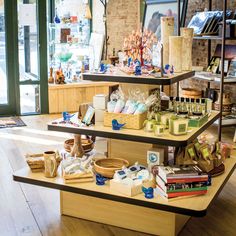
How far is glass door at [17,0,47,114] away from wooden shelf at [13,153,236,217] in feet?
11.7

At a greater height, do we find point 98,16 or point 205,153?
point 98,16

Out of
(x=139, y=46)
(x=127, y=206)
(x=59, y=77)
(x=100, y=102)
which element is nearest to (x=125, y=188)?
(x=127, y=206)

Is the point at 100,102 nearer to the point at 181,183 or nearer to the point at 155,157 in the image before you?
the point at 155,157

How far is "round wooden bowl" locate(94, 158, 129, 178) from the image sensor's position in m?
3.45

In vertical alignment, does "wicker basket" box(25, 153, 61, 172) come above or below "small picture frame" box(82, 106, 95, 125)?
below

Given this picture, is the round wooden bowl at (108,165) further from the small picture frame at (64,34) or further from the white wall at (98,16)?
the white wall at (98,16)

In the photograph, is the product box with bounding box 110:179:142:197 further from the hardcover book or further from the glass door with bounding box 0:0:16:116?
the glass door with bounding box 0:0:16:116

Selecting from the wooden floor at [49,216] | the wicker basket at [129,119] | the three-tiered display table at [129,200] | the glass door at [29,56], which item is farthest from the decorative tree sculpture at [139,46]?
the glass door at [29,56]

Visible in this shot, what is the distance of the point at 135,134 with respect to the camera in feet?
10.8

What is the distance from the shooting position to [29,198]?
156 inches

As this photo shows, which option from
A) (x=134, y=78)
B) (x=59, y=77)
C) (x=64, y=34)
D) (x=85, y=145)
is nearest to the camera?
(x=134, y=78)

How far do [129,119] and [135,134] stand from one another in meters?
0.16

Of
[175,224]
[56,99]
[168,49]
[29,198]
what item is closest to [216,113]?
[168,49]

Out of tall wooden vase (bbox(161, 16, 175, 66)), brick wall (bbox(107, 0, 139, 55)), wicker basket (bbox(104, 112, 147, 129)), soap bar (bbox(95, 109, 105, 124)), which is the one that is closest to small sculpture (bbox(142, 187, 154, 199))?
wicker basket (bbox(104, 112, 147, 129))
